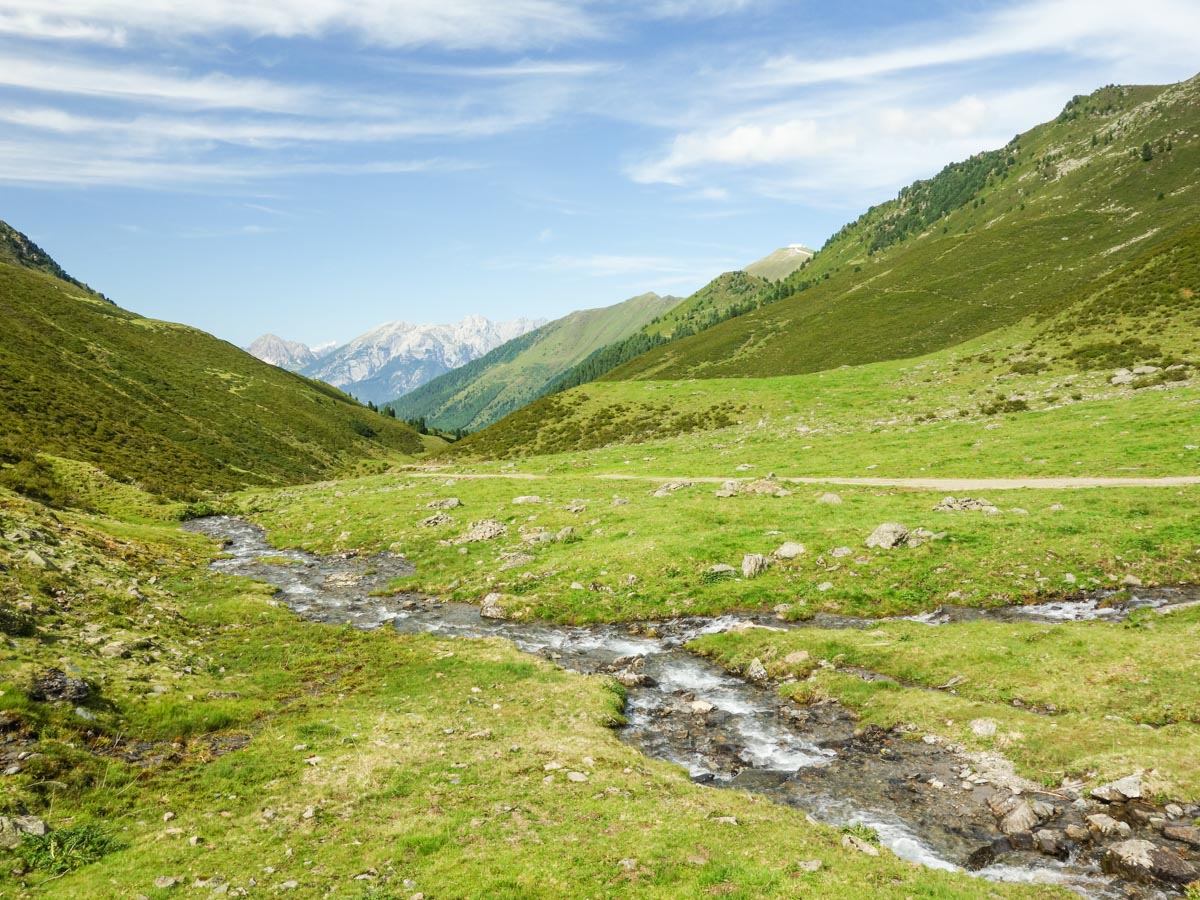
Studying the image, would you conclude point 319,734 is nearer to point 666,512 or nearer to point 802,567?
point 802,567

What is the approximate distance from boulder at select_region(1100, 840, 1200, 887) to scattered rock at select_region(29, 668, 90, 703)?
85.2ft

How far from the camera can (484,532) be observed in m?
43.2

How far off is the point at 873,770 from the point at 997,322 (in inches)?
5111

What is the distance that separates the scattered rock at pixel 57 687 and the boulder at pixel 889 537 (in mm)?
32795

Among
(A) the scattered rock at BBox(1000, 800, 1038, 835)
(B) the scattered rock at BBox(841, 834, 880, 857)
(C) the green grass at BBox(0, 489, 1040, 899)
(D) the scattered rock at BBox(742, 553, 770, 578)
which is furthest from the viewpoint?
(D) the scattered rock at BBox(742, 553, 770, 578)

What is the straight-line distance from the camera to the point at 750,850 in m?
12.7

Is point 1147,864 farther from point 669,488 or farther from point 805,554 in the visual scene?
point 669,488

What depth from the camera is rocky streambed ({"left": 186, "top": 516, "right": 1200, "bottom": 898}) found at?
12508 mm

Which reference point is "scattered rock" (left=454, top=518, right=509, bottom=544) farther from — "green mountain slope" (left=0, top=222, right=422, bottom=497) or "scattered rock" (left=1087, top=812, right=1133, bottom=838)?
"green mountain slope" (left=0, top=222, right=422, bottom=497)

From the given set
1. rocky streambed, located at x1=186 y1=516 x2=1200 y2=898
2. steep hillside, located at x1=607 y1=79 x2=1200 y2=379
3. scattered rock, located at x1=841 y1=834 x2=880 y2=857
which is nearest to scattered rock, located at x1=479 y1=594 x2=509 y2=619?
rocky streambed, located at x1=186 y1=516 x2=1200 y2=898

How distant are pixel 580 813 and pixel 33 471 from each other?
65.1 m

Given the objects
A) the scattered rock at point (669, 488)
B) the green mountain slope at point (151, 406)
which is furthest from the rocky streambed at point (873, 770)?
the green mountain slope at point (151, 406)

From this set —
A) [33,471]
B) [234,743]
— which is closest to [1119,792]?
[234,743]

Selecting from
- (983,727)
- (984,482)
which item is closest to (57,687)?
(983,727)
